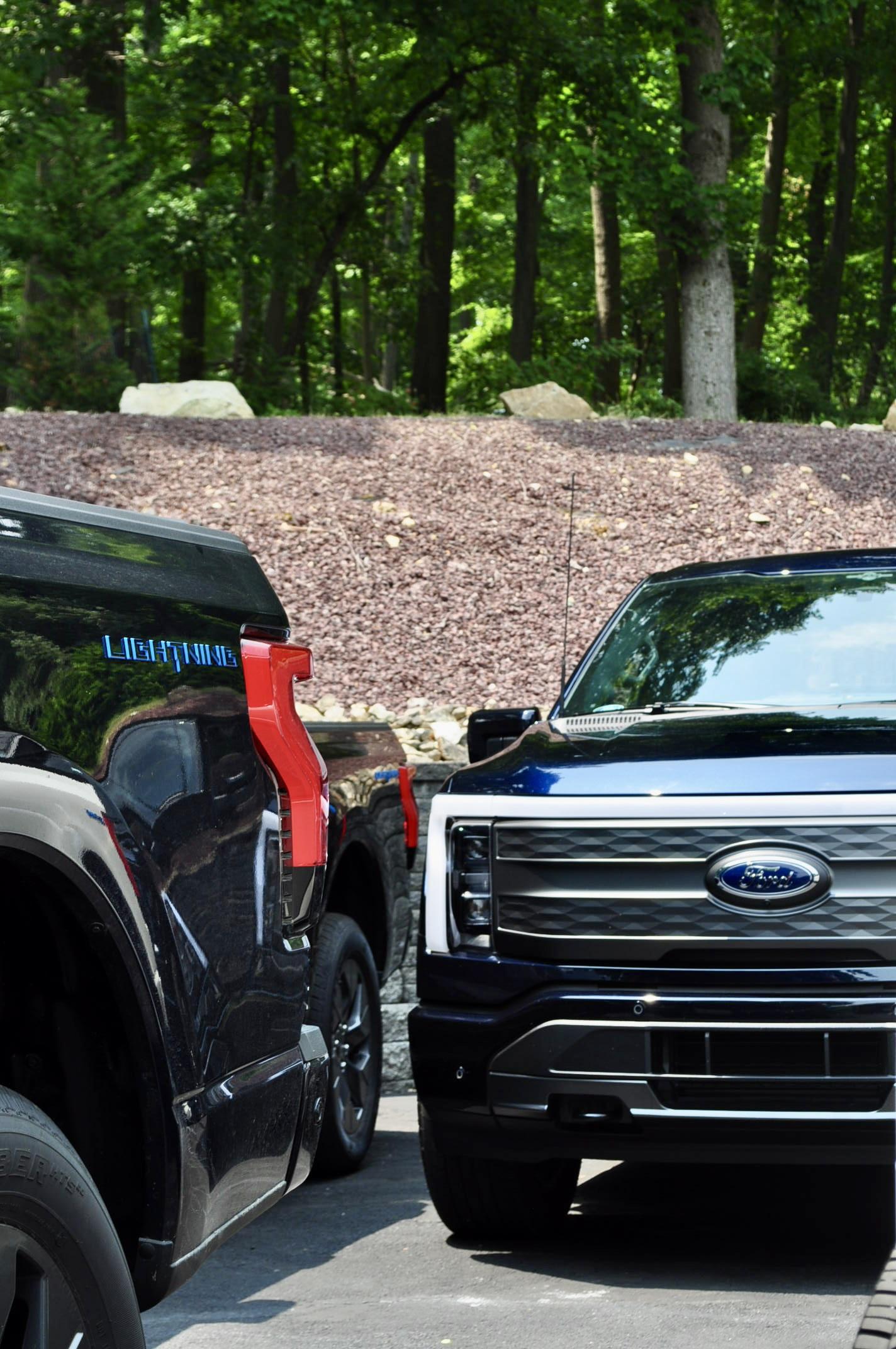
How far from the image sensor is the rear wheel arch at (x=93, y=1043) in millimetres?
2641

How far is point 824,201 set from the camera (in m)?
38.2

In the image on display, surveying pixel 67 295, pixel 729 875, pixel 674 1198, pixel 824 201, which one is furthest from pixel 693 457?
pixel 824 201

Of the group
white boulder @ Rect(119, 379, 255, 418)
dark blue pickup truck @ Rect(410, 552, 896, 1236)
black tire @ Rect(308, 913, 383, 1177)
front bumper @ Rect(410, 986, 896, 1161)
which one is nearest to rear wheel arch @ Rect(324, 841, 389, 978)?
black tire @ Rect(308, 913, 383, 1177)

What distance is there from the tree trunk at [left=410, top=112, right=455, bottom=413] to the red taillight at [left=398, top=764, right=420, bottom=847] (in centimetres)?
1716

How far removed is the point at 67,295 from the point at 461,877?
13071 millimetres

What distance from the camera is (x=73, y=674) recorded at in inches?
101

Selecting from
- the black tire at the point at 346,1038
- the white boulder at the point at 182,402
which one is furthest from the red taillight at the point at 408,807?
the white boulder at the point at 182,402

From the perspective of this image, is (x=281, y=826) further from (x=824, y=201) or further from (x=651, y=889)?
(x=824, y=201)

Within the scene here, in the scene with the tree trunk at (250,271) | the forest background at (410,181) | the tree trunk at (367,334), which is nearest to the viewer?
the forest background at (410,181)

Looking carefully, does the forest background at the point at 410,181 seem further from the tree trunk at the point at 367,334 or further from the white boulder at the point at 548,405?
the white boulder at the point at 548,405

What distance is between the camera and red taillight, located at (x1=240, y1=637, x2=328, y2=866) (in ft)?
10.4

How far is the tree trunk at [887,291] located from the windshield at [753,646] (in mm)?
28496

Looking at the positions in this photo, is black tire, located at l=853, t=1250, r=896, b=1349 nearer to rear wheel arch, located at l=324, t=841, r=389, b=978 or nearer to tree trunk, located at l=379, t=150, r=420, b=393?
rear wheel arch, located at l=324, t=841, r=389, b=978

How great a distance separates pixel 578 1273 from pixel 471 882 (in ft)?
3.82
